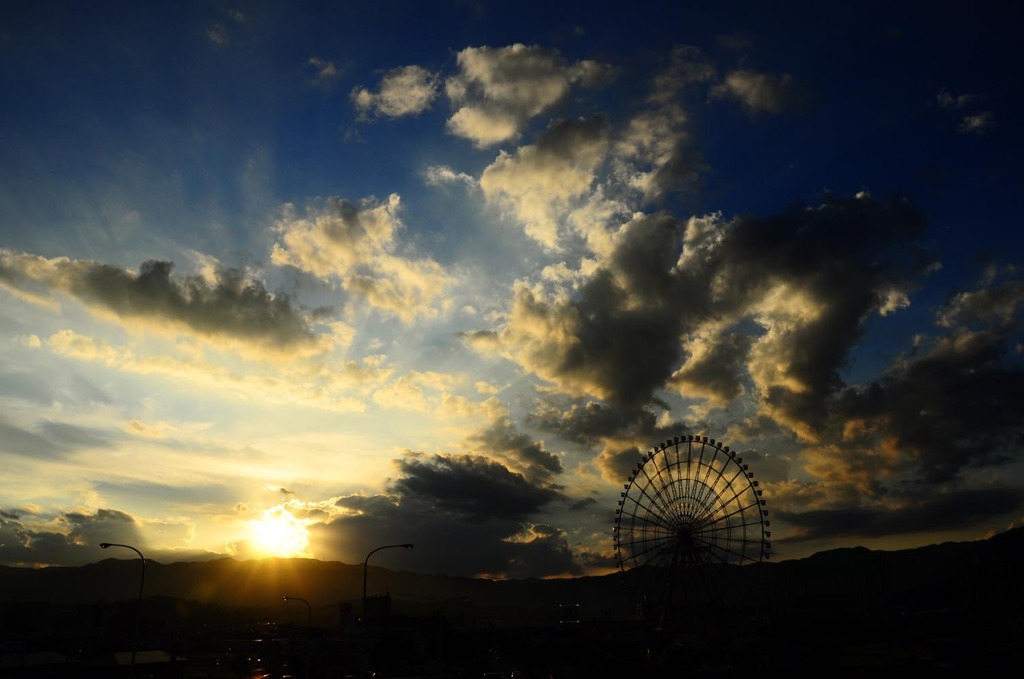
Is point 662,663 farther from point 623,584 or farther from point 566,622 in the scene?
point 566,622

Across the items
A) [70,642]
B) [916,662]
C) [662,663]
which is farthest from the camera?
[70,642]

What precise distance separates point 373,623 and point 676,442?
302ft

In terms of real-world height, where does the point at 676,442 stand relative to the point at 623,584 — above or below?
above

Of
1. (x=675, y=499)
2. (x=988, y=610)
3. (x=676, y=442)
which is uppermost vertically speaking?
(x=676, y=442)

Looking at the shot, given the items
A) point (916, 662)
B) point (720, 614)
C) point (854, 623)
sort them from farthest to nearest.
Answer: point (854, 623), point (720, 614), point (916, 662)

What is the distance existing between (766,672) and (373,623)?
11331 cm

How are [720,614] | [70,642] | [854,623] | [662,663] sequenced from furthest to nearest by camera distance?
1. [70,642]
2. [854,623]
3. [720,614]
4. [662,663]

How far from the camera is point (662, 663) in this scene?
86.3 m

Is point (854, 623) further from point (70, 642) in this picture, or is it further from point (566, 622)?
point (70, 642)

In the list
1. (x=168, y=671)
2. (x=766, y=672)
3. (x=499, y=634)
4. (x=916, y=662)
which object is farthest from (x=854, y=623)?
(x=168, y=671)

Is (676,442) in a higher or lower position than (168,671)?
higher

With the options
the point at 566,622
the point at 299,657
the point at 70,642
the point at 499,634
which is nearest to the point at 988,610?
the point at 566,622

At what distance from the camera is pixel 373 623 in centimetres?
16312

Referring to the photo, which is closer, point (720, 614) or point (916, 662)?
point (916, 662)
